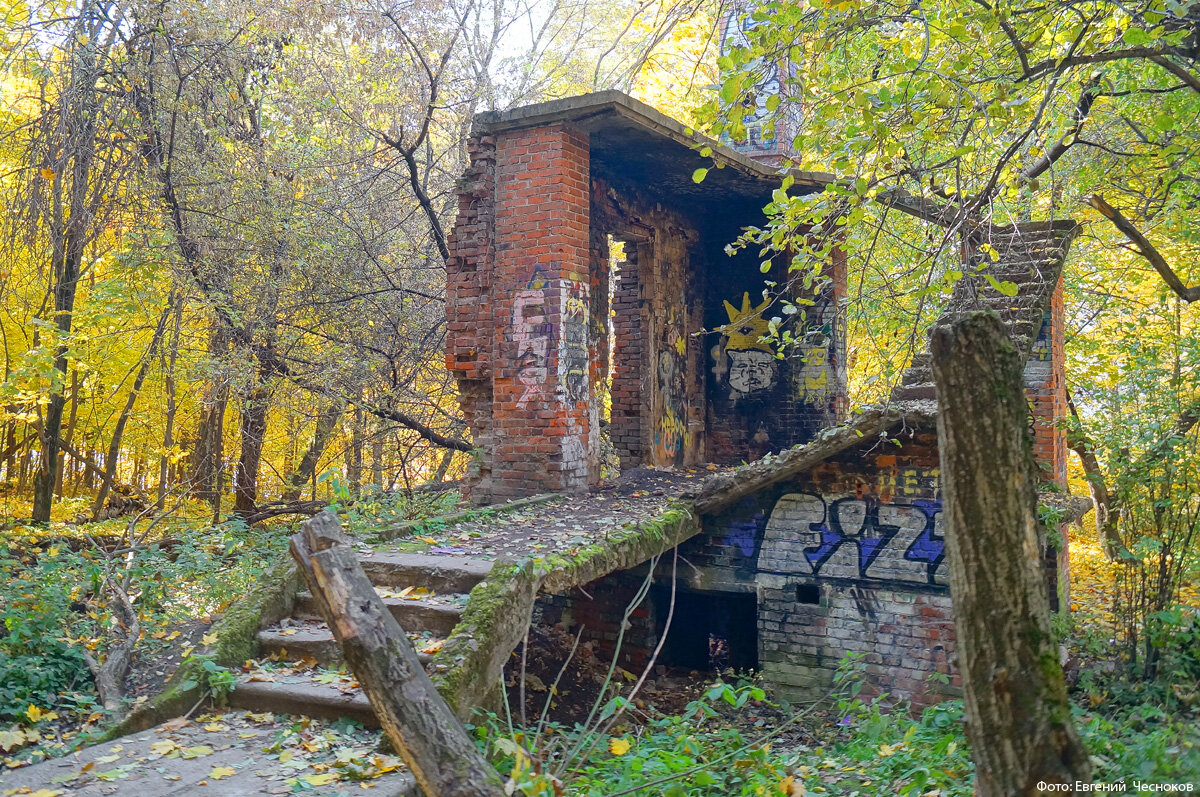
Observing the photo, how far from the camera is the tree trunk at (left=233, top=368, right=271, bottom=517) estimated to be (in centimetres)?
1079

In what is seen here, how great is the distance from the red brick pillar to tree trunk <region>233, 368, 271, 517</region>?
428cm

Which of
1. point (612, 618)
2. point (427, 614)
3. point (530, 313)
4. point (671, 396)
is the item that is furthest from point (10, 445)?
point (427, 614)

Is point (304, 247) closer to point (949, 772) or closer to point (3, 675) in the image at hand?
point (3, 675)

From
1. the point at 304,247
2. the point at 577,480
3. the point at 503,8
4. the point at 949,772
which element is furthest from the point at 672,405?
the point at 503,8

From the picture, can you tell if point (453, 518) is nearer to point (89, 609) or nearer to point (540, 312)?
point (540, 312)

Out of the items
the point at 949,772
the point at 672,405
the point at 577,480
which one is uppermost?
the point at 672,405

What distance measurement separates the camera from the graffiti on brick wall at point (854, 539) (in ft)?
23.3

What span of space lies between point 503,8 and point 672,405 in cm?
901

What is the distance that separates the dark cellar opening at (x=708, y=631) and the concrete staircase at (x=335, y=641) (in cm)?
388

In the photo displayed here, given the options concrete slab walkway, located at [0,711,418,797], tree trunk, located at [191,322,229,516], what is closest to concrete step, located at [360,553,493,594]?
concrete slab walkway, located at [0,711,418,797]

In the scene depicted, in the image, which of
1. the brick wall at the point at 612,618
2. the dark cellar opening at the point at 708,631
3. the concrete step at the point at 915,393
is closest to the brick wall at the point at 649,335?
the dark cellar opening at the point at 708,631

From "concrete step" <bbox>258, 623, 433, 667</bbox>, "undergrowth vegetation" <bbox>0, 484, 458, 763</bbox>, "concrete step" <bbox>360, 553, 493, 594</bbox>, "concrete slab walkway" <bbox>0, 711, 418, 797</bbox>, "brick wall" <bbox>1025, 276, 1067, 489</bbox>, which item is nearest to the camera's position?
"concrete slab walkway" <bbox>0, 711, 418, 797</bbox>

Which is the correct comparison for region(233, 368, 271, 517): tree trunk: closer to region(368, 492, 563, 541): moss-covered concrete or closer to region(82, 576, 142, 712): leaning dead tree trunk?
region(82, 576, 142, 712): leaning dead tree trunk

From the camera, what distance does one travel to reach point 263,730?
4.13 m
